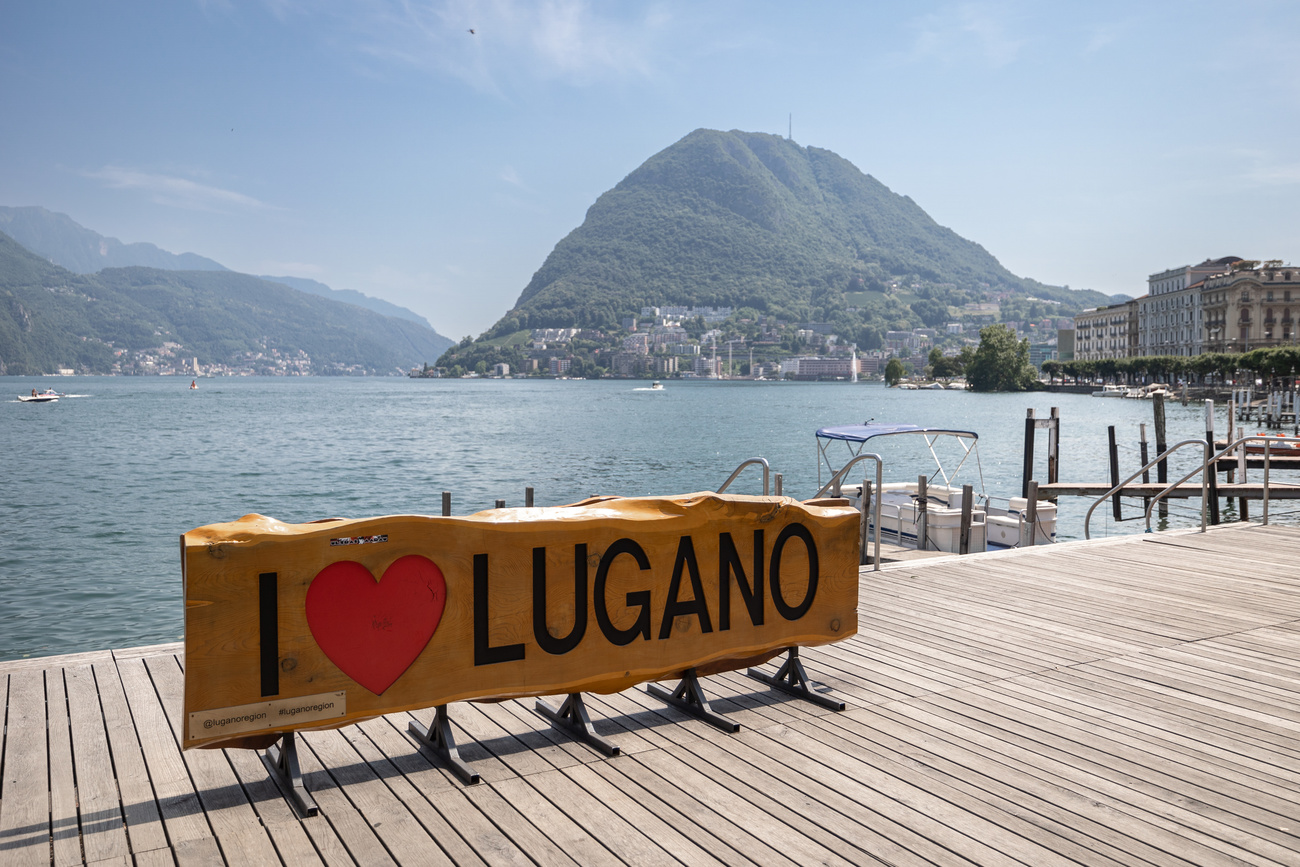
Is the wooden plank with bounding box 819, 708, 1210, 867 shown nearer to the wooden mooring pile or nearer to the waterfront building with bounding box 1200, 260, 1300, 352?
the wooden mooring pile

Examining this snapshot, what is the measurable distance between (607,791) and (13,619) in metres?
15.0

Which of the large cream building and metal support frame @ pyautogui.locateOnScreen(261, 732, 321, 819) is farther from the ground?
the large cream building

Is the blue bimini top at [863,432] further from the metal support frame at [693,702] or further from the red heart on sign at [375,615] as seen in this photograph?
the red heart on sign at [375,615]

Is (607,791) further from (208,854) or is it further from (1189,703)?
(1189,703)

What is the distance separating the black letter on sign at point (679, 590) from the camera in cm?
437

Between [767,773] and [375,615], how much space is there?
189 centimetres

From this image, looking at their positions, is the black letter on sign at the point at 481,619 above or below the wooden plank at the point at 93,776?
above

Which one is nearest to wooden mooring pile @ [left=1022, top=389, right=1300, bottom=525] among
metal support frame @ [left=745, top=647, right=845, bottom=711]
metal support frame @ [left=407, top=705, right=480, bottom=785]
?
metal support frame @ [left=745, top=647, right=845, bottom=711]

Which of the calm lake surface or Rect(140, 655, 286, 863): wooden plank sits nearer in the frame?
Rect(140, 655, 286, 863): wooden plank

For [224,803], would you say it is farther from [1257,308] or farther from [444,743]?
[1257,308]

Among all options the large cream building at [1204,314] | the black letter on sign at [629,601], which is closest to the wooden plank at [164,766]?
the black letter on sign at [629,601]

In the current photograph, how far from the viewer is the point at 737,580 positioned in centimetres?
457

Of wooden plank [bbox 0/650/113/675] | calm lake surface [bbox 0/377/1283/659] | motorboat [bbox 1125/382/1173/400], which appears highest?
motorboat [bbox 1125/382/1173/400]

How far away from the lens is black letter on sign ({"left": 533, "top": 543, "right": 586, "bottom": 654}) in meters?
4.02
